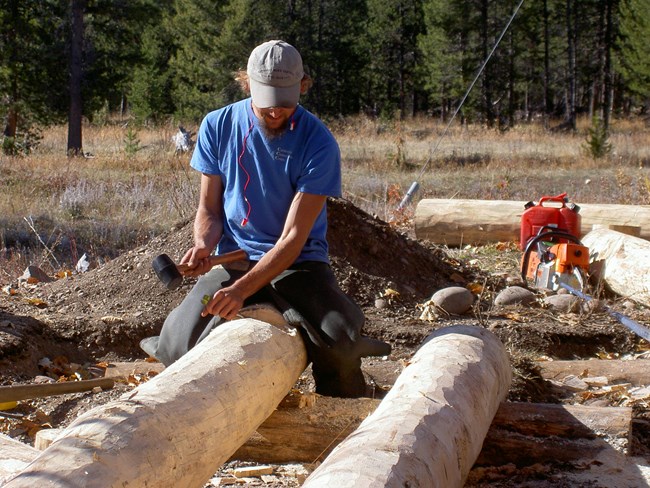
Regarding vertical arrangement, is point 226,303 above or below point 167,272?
below

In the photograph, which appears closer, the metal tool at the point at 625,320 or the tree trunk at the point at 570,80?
the metal tool at the point at 625,320

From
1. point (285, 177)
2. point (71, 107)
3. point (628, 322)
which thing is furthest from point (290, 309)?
point (71, 107)

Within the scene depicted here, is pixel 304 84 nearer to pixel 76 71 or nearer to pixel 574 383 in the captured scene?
pixel 574 383

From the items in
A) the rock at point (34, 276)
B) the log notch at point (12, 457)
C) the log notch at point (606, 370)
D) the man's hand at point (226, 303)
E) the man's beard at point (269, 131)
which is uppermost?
the man's beard at point (269, 131)

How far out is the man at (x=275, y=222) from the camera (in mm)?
4270

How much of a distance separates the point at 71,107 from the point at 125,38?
2684mm

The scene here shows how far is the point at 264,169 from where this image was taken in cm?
447

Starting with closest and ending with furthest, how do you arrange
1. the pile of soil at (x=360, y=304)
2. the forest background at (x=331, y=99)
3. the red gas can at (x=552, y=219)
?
the pile of soil at (x=360, y=304)
the red gas can at (x=552, y=219)
the forest background at (x=331, y=99)

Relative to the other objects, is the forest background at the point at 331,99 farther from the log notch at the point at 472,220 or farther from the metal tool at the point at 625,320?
the metal tool at the point at 625,320

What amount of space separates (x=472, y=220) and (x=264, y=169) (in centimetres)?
542

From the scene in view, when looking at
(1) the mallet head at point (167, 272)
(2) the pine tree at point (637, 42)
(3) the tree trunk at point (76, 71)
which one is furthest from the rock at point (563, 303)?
(2) the pine tree at point (637, 42)

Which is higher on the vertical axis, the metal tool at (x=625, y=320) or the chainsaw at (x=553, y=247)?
the chainsaw at (x=553, y=247)

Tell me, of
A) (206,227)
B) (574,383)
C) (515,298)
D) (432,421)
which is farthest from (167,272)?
(515,298)

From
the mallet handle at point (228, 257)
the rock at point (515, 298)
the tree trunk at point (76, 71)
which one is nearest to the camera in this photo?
the mallet handle at point (228, 257)
